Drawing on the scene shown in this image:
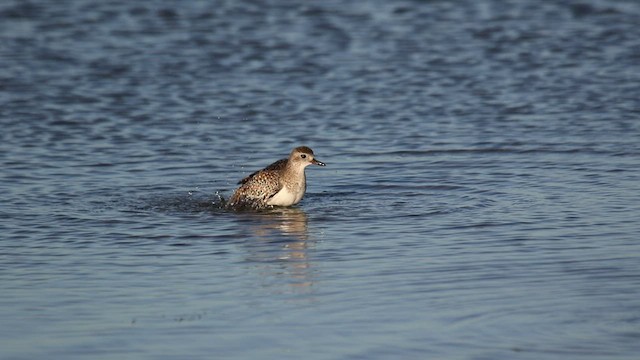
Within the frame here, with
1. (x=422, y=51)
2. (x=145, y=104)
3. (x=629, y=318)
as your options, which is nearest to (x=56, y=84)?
(x=145, y=104)

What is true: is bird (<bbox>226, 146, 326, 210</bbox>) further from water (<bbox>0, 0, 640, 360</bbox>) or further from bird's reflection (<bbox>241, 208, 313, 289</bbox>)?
water (<bbox>0, 0, 640, 360</bbox>)

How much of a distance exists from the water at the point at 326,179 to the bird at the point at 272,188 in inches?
9.8

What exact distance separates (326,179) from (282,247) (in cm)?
308

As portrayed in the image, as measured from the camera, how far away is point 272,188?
11953mm

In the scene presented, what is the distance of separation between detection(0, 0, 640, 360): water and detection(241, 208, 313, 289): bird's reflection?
1.1 inches

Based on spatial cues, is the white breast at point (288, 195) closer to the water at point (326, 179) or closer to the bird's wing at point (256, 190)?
the bird's wing at point (256, 190)

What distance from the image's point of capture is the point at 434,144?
1444cm

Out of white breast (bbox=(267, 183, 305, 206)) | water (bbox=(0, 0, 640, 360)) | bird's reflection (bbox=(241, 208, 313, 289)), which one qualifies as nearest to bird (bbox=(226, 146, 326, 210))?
white breast (bbox=(267, 183, 305, 206))

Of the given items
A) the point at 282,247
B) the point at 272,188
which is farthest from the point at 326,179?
the point at 282,247

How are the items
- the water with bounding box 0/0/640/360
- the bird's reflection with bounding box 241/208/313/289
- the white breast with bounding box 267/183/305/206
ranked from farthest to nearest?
the white breast with bounding box 267/183/305/206 → the bird's reflection with bounding box 241/208/313/289 → the water with bounding box 0/0/640/360

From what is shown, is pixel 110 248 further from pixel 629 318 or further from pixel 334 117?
pixel 334 117

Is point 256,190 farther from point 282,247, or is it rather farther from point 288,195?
point 282,247

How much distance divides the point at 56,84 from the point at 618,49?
27.1 feet

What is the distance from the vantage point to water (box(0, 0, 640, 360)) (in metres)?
7.75
